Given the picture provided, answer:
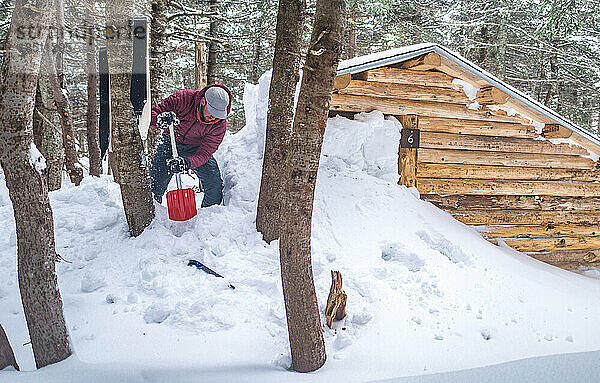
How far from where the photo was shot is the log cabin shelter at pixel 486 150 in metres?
6.74

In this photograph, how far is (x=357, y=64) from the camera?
6117 mm

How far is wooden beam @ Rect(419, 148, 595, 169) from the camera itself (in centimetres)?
730

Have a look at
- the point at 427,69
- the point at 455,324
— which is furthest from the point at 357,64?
the point at 455,324

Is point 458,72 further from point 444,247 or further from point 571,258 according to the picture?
point 571,258

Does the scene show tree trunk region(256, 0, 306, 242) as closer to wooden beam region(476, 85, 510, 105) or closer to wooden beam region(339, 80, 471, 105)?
wooden beam region(339, 80, 471, 105)

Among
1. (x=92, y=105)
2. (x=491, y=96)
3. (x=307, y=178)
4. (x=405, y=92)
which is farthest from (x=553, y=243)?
(x=92, y=105)

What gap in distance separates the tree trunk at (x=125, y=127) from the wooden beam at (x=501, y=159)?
14.7ft

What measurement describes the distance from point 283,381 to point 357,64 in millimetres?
4483

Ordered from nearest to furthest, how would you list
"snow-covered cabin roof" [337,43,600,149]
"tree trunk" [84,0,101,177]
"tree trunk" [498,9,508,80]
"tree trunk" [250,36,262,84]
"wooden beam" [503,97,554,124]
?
"snow-covered cabin roof" [337,43,600,149]
"wooden beam" [503,97,554,124]
"tree trunk" [84,0,101,177]
"tree trunk" [498,9,508,80]
"tree trunk" [250,36,262,84]

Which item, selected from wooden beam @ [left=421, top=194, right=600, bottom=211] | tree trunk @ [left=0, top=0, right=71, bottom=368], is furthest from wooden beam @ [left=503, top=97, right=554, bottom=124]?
tree trunk @ [left=0, top=0, right=71, bottom=368]

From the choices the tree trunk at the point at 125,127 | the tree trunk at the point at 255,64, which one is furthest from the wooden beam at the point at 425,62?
the tree trunk at the point at 255,64

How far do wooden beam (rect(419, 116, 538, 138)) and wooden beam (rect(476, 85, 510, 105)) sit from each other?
1.35ft

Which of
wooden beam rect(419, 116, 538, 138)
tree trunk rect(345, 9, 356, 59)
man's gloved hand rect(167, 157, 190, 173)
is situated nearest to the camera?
man's gloved hand rect(167, 157, 190, 173)

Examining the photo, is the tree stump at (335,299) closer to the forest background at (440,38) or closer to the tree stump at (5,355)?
the tree stump at (5,355)
